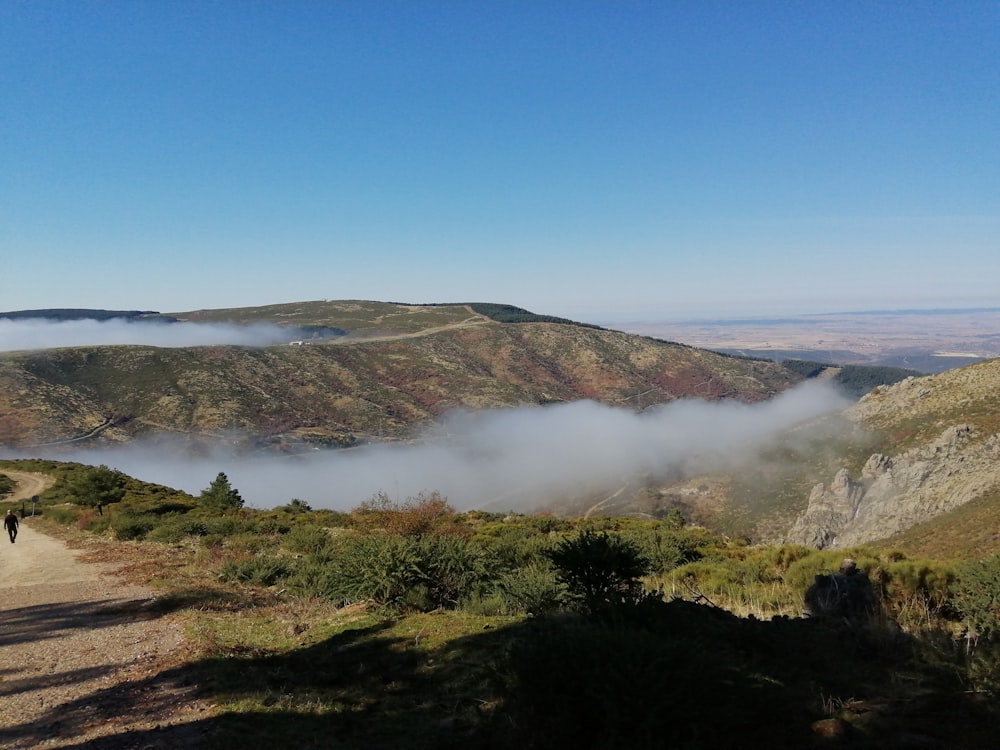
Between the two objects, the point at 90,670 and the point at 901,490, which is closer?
the point at 90,670

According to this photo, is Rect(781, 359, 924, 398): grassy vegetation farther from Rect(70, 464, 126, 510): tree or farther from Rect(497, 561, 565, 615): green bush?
Rect(497, 561, 565, 615): green bush

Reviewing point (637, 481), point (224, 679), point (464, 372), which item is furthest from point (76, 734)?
point (464, 372)

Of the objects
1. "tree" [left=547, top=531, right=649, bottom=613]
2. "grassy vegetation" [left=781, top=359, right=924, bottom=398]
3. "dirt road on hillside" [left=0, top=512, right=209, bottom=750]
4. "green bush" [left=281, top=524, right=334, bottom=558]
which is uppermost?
"tree" [left=547, top=531, right=649, bottom=613]

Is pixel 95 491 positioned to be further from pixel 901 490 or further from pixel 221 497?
pixel 901 490

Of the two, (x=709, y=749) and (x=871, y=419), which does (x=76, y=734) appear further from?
(x=871, y=419)

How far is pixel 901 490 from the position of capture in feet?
118

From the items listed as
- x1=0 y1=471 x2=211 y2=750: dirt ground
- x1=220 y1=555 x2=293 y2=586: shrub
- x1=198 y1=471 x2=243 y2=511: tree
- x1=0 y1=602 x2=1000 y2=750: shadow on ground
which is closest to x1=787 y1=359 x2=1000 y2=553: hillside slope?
x1=0 y1=602 x2=1000 y2=750: shadow on ground

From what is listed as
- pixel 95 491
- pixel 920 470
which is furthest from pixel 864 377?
pixel 95 491

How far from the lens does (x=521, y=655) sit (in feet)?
14.8

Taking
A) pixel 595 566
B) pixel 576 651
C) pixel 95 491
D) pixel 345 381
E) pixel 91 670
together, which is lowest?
pixel 345 381

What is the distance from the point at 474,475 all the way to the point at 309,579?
10420 centimetres

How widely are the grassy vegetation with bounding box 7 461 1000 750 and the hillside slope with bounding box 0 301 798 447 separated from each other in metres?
106

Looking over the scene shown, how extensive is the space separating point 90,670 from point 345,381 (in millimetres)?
137194

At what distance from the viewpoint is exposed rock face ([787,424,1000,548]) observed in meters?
27.8
